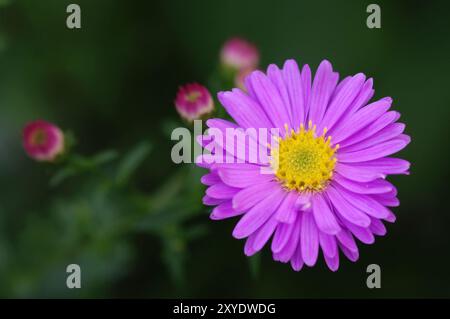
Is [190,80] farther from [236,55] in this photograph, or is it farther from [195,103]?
[195,103]

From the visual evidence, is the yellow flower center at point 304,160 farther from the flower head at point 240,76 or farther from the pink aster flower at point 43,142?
the pink aster flower at point 43,142

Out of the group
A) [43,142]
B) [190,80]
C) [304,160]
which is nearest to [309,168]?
[304,160]

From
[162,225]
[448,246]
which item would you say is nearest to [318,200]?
[162,225]

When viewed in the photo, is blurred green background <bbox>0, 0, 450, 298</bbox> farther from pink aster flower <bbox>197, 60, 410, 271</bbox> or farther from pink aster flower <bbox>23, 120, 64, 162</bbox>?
pink aster flower <bbox>197, 60, 410, 271</bbox>

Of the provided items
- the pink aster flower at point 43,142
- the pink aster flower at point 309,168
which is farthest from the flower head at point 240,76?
the pink aster flower at point 43,142

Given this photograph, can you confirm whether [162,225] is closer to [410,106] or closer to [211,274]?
[211,274]

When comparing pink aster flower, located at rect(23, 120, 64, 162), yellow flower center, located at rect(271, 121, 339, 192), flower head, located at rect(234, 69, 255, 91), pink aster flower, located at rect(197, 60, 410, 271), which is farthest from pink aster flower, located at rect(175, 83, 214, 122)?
flower head, located at rect(234, 69, 255, 91)

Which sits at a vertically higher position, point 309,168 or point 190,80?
point 190,80
